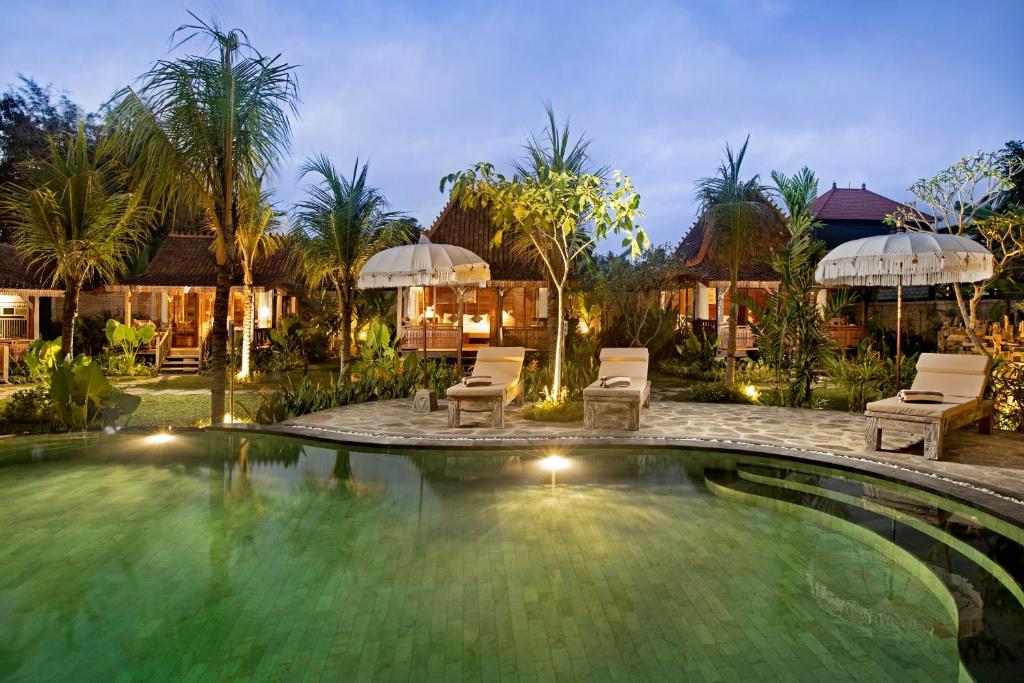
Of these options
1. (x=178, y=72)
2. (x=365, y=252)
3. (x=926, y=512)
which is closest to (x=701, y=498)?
(x=926, y=512)

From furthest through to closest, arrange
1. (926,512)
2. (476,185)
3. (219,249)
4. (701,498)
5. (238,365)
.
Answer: (238,365)
(476,185)
(219,249)
(701,498)
(926,512)

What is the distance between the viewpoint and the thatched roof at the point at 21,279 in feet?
57.9

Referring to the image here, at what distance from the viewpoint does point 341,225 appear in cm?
1396

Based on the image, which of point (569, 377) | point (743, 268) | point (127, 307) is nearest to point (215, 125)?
point (569, 377)

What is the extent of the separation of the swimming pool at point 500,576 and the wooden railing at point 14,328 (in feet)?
44.7

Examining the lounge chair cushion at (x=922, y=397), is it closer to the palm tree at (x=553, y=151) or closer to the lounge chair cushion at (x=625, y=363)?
the lounge chair cushion at (x=625, y=363)

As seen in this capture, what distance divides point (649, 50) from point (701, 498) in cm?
12042

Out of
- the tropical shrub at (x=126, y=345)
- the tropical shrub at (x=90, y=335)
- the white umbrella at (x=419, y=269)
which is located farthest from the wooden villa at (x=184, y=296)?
the white umbrella at (x=419, y=269)

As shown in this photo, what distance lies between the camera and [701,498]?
6.30 m

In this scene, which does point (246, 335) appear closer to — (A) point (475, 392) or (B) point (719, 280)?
(A) point (475, 392)

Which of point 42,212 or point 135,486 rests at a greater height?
point 42,212

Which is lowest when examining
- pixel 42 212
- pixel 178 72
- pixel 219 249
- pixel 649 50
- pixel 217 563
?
pixel 217 563

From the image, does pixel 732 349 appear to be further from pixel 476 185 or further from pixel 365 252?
pixel 365 252

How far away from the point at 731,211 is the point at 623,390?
5950 mm
